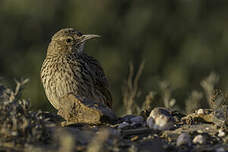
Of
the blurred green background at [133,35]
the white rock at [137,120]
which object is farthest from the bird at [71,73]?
the blurred green background at [133,35]

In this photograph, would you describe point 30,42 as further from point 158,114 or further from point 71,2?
point 158,114

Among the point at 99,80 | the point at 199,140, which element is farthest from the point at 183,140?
the point at 99,80

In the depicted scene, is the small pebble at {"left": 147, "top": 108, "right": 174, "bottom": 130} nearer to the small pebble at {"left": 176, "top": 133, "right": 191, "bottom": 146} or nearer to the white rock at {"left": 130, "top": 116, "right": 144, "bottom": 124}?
the white rock at {"left": 130, "top": 116, "right": 144, "bottom": 124}

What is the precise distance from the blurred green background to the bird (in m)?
5.37

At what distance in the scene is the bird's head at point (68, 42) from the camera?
26.6 ft

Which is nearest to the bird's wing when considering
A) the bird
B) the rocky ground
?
the bird

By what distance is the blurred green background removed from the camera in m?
14.3

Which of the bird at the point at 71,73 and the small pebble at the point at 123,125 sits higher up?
the bird at the point at 71,73

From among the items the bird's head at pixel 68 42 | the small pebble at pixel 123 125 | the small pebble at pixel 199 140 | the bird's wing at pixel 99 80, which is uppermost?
the bird's head at pixel 68 42

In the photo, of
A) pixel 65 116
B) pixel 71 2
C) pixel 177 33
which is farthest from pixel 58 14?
pixel 65 116

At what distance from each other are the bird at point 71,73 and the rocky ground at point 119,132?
1254 millimetres

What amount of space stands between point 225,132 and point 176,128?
0.52 metres

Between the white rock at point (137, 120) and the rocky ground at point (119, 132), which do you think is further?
the white rock at point (137, 120)

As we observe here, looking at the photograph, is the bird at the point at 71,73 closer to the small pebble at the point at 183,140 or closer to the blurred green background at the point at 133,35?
the small pebble at the point at 183,140
